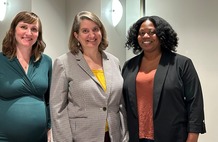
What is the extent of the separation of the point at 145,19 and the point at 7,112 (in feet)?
3.73

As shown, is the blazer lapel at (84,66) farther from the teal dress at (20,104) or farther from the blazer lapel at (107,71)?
the teal dress at (20,104)

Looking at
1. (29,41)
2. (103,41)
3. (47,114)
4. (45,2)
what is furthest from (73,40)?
(45,2)

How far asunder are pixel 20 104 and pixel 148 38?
0.97 metres

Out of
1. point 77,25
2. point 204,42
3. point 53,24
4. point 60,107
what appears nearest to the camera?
point 60,107

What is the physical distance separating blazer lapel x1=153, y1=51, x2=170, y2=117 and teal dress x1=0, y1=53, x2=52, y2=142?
79 centimetres

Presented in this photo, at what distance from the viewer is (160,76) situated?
1.82m

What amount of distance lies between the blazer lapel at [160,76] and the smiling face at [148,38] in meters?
0.10

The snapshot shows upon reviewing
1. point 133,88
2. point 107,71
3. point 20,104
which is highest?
point 107,71

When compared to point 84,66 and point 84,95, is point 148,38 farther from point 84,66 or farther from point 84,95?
point 84,95

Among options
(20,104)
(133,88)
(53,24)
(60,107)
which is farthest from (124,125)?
(53,24)

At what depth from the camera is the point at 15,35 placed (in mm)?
1997

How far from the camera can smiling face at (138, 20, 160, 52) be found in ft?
6.24

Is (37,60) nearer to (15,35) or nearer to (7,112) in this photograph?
(15,35)

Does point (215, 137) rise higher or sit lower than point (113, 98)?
lower
